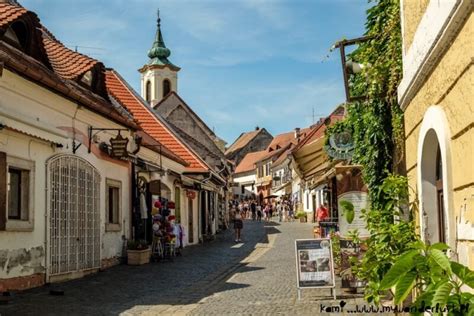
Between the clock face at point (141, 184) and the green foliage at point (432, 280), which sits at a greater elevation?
the clock face at point (141, 184)

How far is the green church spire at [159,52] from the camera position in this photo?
217ft

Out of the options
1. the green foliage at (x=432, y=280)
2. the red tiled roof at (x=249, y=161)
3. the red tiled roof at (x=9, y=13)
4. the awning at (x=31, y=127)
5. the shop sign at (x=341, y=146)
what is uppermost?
the red tiled roof at (x=249, y=161)

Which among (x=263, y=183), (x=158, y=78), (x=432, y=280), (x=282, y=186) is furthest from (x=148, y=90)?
(x=432, y=280)

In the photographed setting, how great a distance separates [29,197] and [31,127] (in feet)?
4.74

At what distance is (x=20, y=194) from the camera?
13.5 meters

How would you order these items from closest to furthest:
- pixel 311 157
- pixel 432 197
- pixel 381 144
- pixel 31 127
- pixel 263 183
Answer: pixel 432 197
pixel 381 144
pixel 31 127
pixel 311 157
pixel 263 183

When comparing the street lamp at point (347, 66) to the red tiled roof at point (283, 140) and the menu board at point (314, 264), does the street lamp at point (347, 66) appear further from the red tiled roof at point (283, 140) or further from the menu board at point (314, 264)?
the red tiled roof at point (283, 140)

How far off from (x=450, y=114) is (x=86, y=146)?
41.4 feet

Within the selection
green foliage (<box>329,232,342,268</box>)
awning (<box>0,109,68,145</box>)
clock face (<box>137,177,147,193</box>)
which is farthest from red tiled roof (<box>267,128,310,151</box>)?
green foliage (<box>329,232,342,268</box>)

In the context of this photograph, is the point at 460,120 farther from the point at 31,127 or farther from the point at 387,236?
the point at 31,127

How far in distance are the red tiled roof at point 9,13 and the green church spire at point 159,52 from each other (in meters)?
50.9

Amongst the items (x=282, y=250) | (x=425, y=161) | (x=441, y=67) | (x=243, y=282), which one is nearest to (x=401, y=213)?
(x=425, y=161)

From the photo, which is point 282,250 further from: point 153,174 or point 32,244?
point 32,244

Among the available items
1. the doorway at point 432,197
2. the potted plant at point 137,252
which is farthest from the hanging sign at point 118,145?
the doorway at point 432,197
